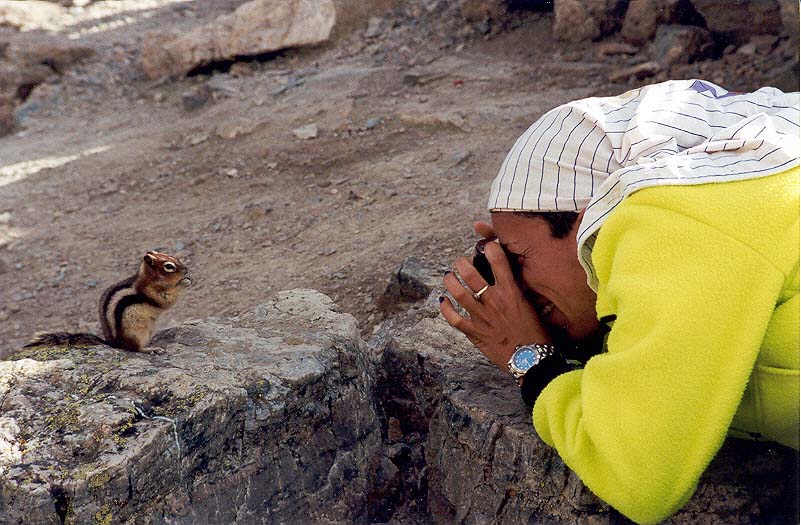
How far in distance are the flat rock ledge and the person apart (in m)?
0.33

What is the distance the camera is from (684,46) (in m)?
6.92

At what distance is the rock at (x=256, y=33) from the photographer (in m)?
8.91

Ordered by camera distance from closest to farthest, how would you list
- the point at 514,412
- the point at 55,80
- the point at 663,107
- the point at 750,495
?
the point at 663,107 < the point at 750,495 < the point at 514,412 < the point at 55,80

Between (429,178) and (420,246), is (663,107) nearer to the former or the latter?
(420,246)

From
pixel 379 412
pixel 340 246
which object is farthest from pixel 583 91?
pixel 379 412

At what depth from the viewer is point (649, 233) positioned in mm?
1666

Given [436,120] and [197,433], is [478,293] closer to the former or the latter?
[197,433]

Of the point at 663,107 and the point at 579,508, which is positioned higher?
the point at 663,107

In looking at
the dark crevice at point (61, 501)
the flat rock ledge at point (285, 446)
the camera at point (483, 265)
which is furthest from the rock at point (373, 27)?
the dark crevice at point (61, 501)

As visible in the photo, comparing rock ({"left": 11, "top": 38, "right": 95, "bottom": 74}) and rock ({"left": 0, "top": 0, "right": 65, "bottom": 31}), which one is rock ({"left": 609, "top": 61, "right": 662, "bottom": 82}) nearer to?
rock ({"left": 11, "top": 38, "right": 95, "bottom": 74})

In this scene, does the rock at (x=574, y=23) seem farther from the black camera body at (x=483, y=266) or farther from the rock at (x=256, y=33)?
the black camera body at (x=483, y=266)

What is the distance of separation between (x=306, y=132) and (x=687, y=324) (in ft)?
18.7

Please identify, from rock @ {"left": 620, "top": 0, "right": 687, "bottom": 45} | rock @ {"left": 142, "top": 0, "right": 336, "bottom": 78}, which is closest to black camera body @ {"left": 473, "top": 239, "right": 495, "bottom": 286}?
rock @ {"left": 620, "top": 0, "right": 687, "bottom": 45}

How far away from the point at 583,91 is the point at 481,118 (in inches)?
36.9
